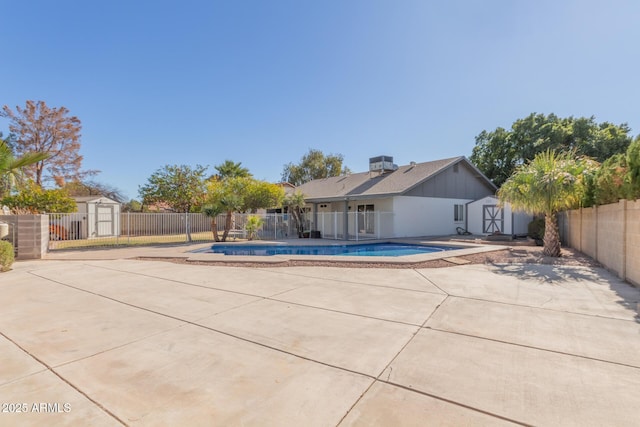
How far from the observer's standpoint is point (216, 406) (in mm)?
2611

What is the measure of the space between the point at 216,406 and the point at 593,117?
33.9 meters

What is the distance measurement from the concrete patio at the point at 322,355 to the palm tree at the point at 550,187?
4.72m

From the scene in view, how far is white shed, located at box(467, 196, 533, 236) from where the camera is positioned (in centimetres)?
2023

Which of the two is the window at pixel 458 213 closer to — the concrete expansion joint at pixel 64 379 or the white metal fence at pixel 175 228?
the white metal fence at pixel 175 228

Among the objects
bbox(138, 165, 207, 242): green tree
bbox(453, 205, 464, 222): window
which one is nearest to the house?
bbox(453, 205, 464, 222): window

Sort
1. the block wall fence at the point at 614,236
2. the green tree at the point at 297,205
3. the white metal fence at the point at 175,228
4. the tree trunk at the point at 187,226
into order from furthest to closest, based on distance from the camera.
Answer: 1. the green tree at the point at 297,205
2. the tree trunk at the point at 187,226
3. the white metal fence at the point at 175,228
4. the block wall fence at the point at 614,236

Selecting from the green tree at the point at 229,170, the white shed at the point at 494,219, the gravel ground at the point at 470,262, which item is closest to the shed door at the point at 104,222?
the green tree at the point at 229,170

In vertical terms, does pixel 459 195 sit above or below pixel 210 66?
below

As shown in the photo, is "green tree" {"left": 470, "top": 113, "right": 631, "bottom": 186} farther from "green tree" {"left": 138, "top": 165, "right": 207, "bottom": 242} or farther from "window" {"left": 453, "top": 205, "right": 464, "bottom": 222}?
"green tree" {"left": 138, "top": 165, "right": 207, "bottom": 242}

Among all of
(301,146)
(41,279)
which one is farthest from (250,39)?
(301,146)

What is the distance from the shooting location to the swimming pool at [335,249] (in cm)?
1535

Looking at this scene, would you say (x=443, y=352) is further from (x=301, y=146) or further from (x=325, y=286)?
(x=301, y=146)

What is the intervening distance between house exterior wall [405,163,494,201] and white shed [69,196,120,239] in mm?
18647

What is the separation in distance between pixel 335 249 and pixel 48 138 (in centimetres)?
2987
